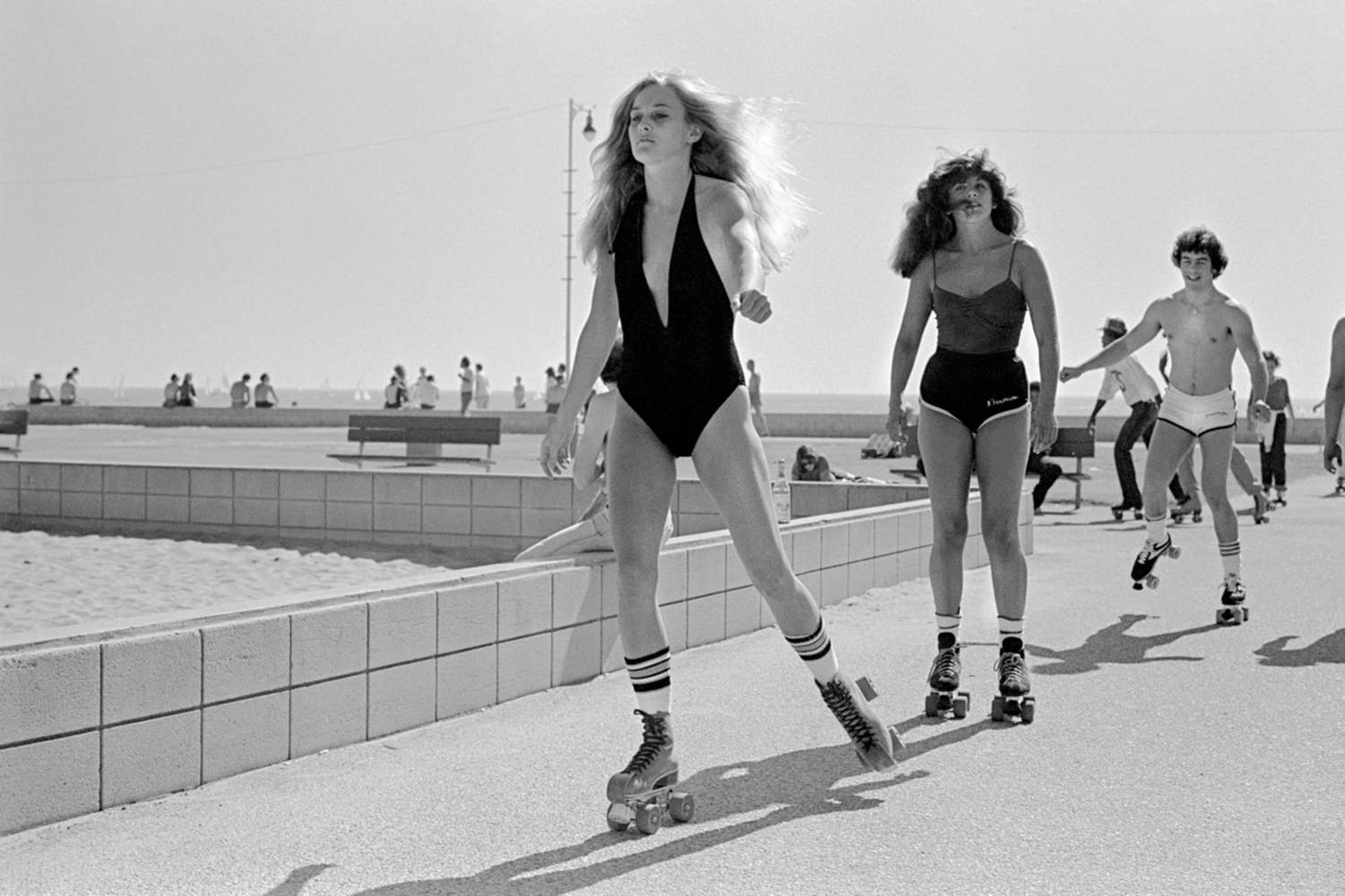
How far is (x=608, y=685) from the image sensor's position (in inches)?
218

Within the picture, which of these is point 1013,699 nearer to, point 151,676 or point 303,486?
point 151,676

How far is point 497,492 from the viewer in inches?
443

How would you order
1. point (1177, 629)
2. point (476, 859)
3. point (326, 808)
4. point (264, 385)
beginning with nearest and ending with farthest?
point (476, 859) < point (326, 808) < point (1177, 629) < point (264, 385)

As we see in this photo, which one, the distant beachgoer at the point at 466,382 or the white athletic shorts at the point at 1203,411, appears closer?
the white athletic shorts at the point at 1203,411

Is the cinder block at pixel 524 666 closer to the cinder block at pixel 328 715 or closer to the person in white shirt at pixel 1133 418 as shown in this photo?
the cinder block at pixel 328 715

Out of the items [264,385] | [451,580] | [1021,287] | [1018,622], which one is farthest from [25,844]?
[264,385]

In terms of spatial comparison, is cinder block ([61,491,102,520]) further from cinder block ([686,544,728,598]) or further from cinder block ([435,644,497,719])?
cinder block ([435,644,497,719])

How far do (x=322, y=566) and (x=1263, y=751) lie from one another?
254 inches

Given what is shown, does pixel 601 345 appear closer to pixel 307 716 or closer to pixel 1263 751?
pixel 307 716

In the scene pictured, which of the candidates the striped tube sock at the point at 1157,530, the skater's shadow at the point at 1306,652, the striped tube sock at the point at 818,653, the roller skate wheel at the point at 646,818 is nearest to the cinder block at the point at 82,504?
the striped tube sock at the point at 1157,530

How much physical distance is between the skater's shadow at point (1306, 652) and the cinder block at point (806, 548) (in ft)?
6.89

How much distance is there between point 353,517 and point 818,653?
8061 millimetres

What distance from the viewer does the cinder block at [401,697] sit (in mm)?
4586

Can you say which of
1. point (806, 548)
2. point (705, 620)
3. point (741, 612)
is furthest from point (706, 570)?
point (806, 548)
